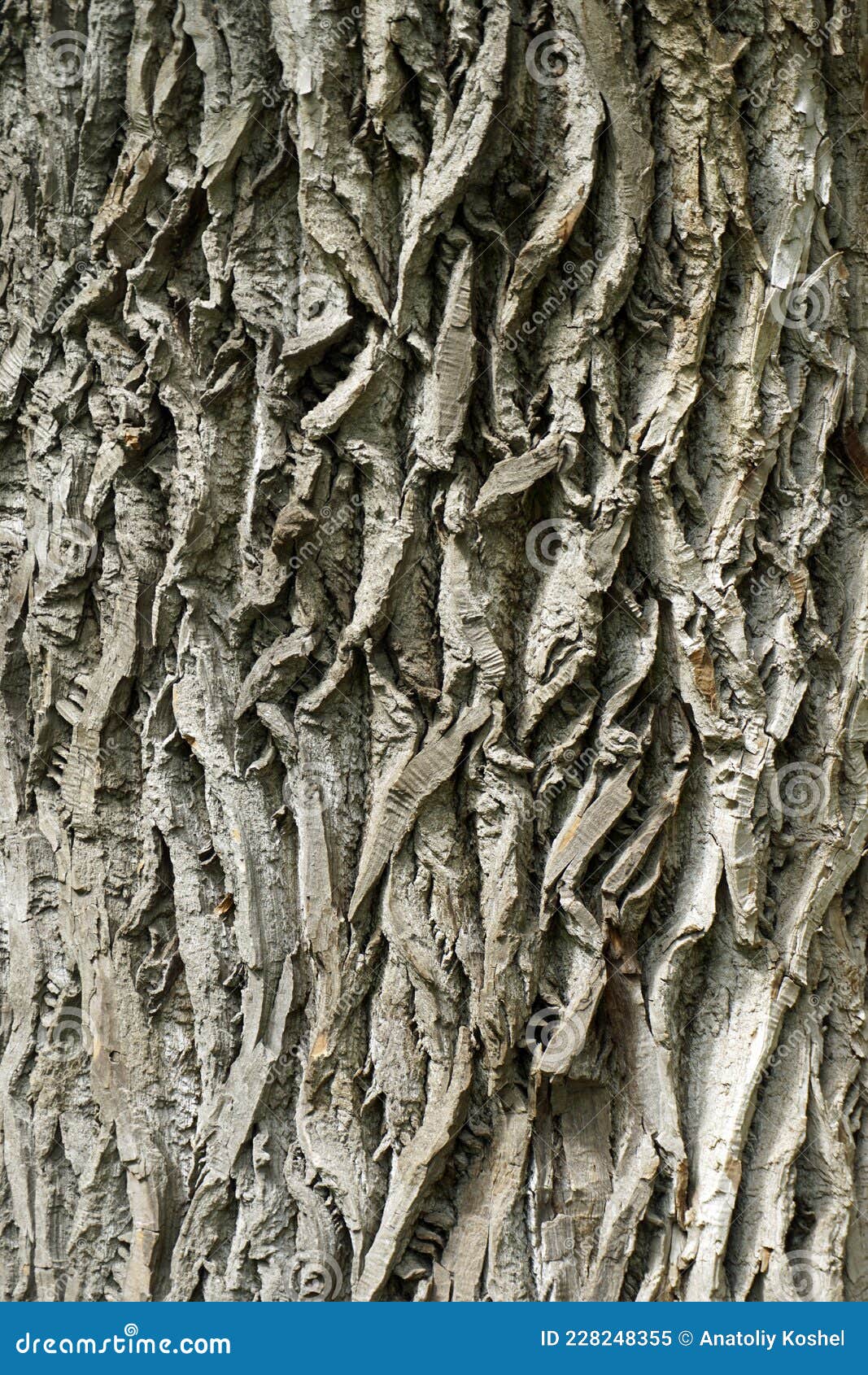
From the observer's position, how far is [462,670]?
1.42 m

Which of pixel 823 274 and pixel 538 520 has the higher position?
pixel 823 274

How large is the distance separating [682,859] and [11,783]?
105 centimetres

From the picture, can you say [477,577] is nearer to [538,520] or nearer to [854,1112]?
[538,520]

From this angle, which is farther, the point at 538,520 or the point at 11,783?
the point at 11,783

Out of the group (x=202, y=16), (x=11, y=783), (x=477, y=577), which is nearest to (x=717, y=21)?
(x=202, y=16)

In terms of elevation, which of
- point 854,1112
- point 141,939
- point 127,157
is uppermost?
point 127,157

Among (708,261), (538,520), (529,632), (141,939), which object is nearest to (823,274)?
(708,261)

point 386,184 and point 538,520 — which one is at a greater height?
point 386,184

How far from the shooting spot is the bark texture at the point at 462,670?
1414 millimetres

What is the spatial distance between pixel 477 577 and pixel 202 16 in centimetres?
91

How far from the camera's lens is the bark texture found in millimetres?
1414

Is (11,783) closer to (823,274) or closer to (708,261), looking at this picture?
(708,261)


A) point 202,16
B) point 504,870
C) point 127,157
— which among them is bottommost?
point 504,870

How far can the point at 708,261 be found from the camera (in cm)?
145
